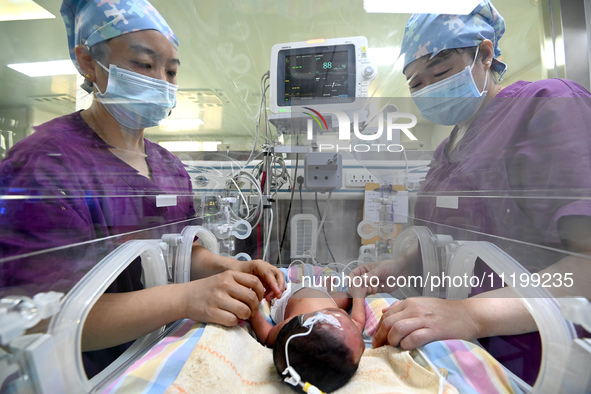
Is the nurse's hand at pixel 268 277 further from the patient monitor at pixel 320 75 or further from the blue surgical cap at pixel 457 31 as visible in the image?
the blue surgical cap at pixel 457 31

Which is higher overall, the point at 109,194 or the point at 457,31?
the point at 457,31

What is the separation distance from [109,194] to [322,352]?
78 cm

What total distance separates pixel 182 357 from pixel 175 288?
205 mm

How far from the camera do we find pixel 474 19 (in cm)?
87

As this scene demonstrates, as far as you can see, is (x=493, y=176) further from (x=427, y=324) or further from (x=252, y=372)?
(x=252, y=372)

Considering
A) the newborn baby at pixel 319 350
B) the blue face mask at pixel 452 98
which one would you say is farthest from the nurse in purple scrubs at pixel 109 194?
the blue face mask at pixel 452 98

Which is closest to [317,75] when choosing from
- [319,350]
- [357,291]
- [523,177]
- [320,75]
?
[320,75]

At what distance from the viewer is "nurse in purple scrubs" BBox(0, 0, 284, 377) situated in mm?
544

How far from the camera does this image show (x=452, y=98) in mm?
909

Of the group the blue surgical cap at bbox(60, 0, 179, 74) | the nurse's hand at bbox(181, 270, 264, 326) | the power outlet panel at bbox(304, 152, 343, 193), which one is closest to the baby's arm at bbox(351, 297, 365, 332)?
the nurse's hand at bbox(181, 270, 264, 326)

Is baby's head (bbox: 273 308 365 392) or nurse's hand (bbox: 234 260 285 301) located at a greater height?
nurse's hand (bbox: 234 260 285 301)

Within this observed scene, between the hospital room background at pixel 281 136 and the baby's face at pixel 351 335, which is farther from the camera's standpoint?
the hospital room background at pixel 281 136

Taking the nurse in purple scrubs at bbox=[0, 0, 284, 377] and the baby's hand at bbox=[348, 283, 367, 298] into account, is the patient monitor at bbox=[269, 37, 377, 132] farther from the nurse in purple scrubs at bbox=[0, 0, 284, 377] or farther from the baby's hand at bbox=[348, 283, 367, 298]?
the baby's hand at bbox=[348, 283, 367, 298]

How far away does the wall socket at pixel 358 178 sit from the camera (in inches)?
54.1
